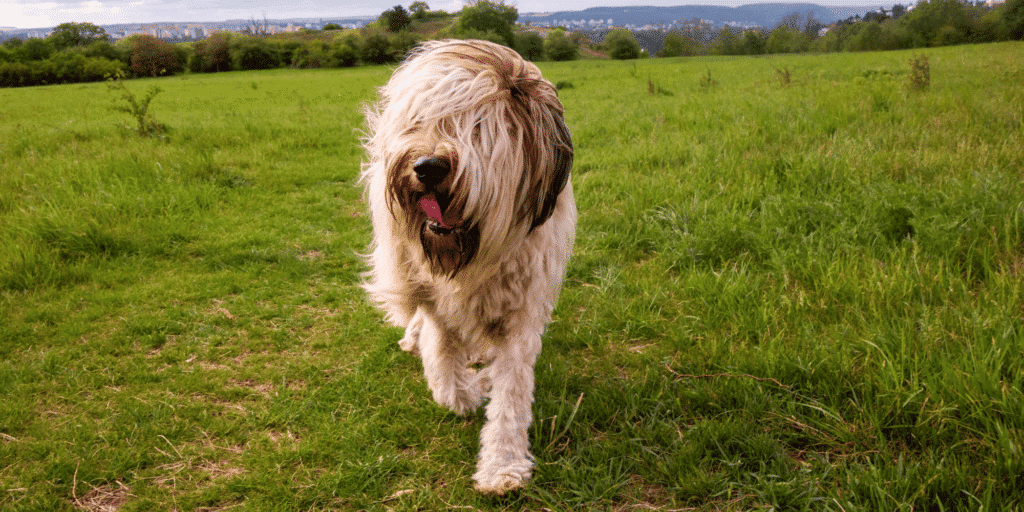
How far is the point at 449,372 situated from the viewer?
10.3ft

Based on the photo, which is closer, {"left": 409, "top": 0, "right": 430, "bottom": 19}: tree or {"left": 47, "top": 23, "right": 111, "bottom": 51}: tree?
{"left": 47, "top": 23, "right": 111, "bottom": 51}: tree

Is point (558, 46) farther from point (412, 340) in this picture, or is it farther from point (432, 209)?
point (432, 209)

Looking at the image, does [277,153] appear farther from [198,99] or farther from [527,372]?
[198,99]

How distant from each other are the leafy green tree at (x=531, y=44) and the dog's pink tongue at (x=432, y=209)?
119 ft

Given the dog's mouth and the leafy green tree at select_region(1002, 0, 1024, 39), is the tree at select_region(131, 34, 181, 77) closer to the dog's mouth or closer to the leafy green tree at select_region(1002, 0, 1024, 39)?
the dog's mouth

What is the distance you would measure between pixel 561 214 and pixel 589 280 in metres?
1.77

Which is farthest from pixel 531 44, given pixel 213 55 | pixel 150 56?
pixel 213 55

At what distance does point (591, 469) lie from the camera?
2.59 metres

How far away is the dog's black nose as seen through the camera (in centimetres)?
224

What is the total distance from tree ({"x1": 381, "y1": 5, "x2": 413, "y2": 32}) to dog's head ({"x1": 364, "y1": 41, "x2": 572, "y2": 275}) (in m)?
58.0

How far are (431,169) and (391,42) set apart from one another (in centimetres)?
4547

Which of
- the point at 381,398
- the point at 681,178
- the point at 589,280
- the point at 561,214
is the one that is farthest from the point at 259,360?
the point at 681,178

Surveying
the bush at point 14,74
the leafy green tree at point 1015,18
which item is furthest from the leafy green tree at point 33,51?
the leafy green tree at point 1015,18

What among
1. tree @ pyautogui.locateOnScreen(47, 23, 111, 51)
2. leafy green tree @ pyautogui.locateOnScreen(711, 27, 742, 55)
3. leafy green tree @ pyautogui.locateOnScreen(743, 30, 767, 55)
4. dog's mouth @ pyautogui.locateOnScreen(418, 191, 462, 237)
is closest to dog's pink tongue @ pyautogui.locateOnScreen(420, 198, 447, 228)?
dog's mouth @ pyautogui.locateOnScreen(418, 191, 462, 237)
